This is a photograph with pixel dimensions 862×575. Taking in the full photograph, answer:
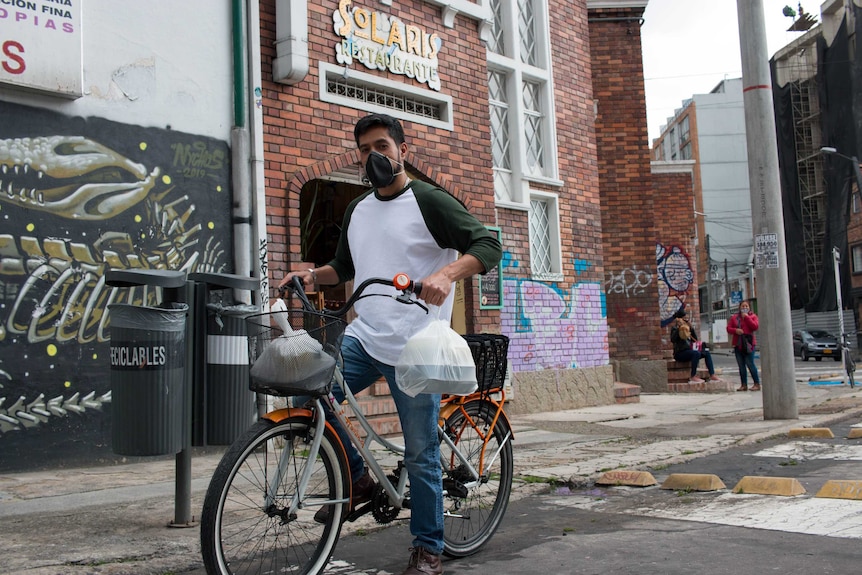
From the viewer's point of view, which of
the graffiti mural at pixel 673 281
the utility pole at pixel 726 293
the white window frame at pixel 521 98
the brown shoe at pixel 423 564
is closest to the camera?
the brown shoe at pixel 423 564

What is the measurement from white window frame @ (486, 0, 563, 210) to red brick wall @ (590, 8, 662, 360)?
3781mm

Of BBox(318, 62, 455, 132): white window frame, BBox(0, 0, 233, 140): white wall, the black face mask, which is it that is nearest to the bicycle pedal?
the black face mask

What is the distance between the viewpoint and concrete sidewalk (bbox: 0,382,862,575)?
13.0 ft

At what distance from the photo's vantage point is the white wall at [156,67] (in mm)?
7301

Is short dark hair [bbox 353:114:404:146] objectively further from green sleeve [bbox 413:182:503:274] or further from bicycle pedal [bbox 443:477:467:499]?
bicycle pedal [bbox 443:477:467:499]

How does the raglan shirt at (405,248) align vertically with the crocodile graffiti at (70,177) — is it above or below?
below

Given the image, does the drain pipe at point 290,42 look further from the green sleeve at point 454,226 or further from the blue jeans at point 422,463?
the blue jeans at point 422,463

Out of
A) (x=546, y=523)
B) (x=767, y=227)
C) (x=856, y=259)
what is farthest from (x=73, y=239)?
(x=856, y=259)

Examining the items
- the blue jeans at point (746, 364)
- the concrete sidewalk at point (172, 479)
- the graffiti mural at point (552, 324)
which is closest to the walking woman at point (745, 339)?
the blue jeans at point (746, 364)

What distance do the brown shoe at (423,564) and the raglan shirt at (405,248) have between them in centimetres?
81

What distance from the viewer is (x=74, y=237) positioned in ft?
23.1

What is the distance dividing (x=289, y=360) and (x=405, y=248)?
85 cm

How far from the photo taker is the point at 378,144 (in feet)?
12.2

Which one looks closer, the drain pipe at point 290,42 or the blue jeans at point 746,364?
the drain pipe at point 290,42
